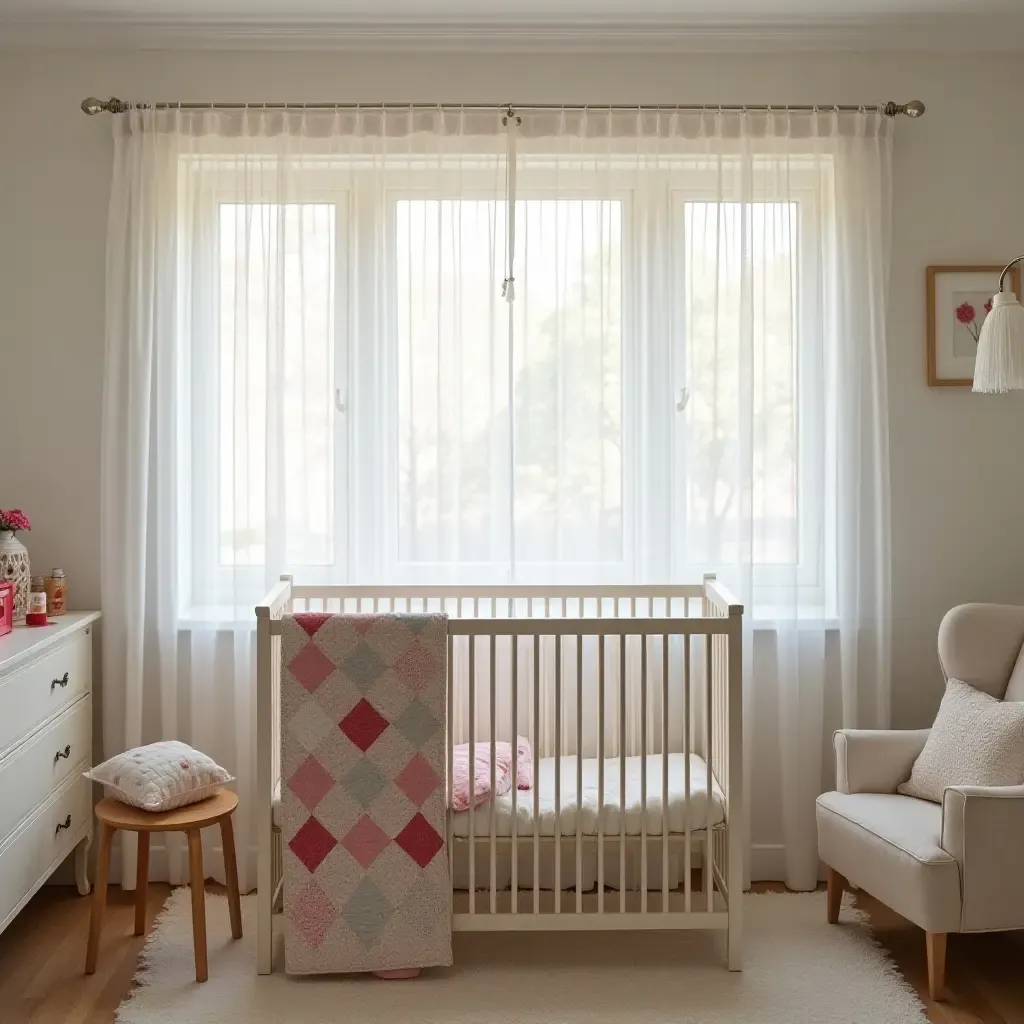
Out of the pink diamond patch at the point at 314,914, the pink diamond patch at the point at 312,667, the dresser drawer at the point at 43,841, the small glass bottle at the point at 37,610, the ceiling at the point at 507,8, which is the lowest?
the pink diamond patch at the point at 314,914

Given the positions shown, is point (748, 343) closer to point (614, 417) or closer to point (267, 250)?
point (614, 417)

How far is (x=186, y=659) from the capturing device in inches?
130

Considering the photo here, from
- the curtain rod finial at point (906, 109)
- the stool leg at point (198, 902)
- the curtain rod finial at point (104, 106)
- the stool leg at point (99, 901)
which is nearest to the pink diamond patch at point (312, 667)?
the stool leg at point (198, 902)

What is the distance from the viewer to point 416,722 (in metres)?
2.59

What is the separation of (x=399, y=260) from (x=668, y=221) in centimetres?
83

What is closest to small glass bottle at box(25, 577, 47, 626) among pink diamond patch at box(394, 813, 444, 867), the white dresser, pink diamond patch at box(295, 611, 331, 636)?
the white dresser

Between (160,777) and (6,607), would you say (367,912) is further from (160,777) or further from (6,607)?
(6,607)

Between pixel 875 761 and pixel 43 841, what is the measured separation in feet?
7.39

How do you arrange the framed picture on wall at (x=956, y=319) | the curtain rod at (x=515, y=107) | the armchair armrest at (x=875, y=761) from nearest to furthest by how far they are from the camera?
1. the armchair armrest at (x=875, y=761)
2. the curtain rod at (x=515, y=107)
3. the framed picture on wall at (x=956, y=319)

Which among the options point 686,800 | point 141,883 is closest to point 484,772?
point 686,800

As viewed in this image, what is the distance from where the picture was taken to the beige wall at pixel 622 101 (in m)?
3.23

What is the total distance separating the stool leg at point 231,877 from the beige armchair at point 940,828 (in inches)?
63.4

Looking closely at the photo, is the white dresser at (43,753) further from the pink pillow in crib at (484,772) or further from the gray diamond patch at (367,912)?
the pink pillow in crib at (484,772)

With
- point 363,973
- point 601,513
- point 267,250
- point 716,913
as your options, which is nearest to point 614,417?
point 601,513
